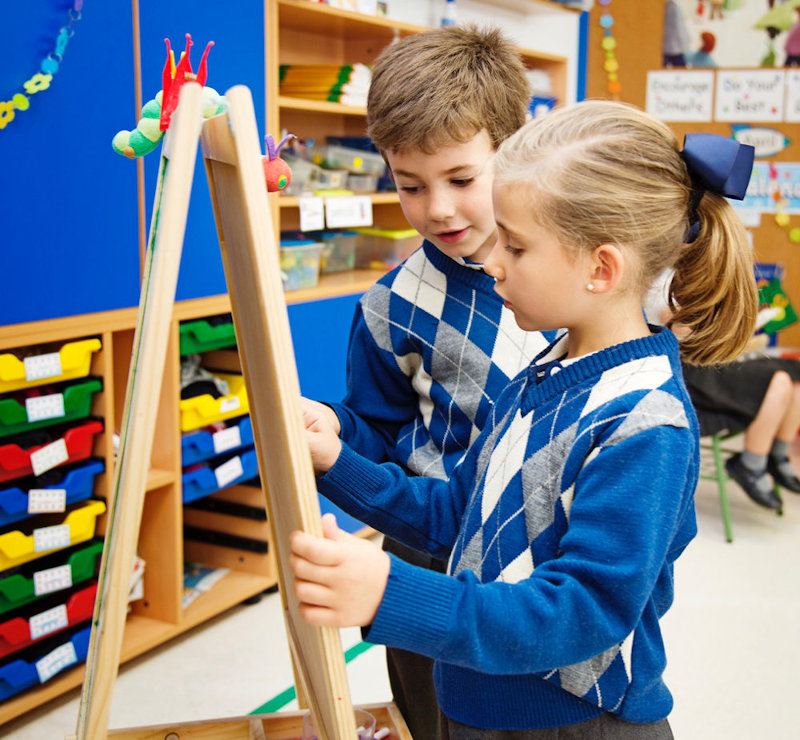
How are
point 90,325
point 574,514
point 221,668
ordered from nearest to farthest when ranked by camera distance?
1. point 574,514
2. point 90,325
3. point 221,668

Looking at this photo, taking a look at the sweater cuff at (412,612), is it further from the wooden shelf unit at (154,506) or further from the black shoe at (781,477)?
the black shoe at (781,477)

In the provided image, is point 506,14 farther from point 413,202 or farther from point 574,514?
point 574,514

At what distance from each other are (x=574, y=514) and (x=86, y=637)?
1.83 m

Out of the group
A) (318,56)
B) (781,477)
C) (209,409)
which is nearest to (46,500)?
(209,409)

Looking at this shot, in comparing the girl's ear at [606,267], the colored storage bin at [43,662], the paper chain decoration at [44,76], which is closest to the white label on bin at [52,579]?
the colored storage bin at [43,662]

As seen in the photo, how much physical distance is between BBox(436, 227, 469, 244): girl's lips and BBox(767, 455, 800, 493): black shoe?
280 cm

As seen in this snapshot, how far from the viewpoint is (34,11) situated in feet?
6.30

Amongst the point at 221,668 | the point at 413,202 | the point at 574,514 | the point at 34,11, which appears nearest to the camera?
the point at 574,514

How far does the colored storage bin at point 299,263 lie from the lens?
2967mm

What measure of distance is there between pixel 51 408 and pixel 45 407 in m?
0.02

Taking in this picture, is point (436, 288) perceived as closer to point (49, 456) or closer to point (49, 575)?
point (49, 456)

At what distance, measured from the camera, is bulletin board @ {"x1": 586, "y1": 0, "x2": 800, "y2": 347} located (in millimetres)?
4703

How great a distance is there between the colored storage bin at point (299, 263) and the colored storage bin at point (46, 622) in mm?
1150

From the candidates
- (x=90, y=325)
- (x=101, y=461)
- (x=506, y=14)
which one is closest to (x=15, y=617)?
(x=101, y=461)
